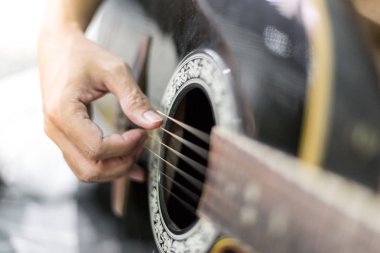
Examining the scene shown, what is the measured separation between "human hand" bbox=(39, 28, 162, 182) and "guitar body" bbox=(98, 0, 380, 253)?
33 millimetres

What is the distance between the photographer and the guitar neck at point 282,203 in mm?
364

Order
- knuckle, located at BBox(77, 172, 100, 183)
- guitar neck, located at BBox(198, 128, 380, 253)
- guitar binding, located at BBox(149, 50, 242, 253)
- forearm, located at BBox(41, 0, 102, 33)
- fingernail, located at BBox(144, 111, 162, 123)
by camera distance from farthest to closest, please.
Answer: forearm, located at BBox(41, 0, 102, 33), knuckle, located at BBox(77, 172, 100, 183), fingernail, located at BBox(144, 111, 162, 123), guitar binding, located at BBox(149, 50, 242, 253), guitar neck, located at BBox(198, 128, 380, 253)

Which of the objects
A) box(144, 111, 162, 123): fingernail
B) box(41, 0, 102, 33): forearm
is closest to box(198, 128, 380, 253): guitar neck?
box(144, 111, 162, 123): fingernail

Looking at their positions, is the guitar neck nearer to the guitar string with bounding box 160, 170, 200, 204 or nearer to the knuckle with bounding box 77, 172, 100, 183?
the guitar string with bounding box 160, 170, 200, 204

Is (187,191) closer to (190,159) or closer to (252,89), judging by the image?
(190,159)

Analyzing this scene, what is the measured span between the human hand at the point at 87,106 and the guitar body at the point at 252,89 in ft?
0.11

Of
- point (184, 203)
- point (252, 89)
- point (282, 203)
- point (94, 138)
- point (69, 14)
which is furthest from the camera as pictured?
point (69, 14)

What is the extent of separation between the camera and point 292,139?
0.48m

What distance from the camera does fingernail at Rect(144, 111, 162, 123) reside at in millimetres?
→ 688

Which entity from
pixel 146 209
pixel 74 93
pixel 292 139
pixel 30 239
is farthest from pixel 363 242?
pixel 30 239

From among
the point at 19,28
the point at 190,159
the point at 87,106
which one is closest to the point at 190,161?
the point at 190,159

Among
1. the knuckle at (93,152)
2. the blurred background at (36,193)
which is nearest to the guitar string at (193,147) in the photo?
the knuckle at (93,152)

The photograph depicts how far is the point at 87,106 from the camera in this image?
0.83 m

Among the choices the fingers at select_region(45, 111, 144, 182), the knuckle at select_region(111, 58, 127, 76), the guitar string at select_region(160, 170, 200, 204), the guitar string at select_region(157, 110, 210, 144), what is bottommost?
the fingers at select_region(45, 111, 144, 182)
